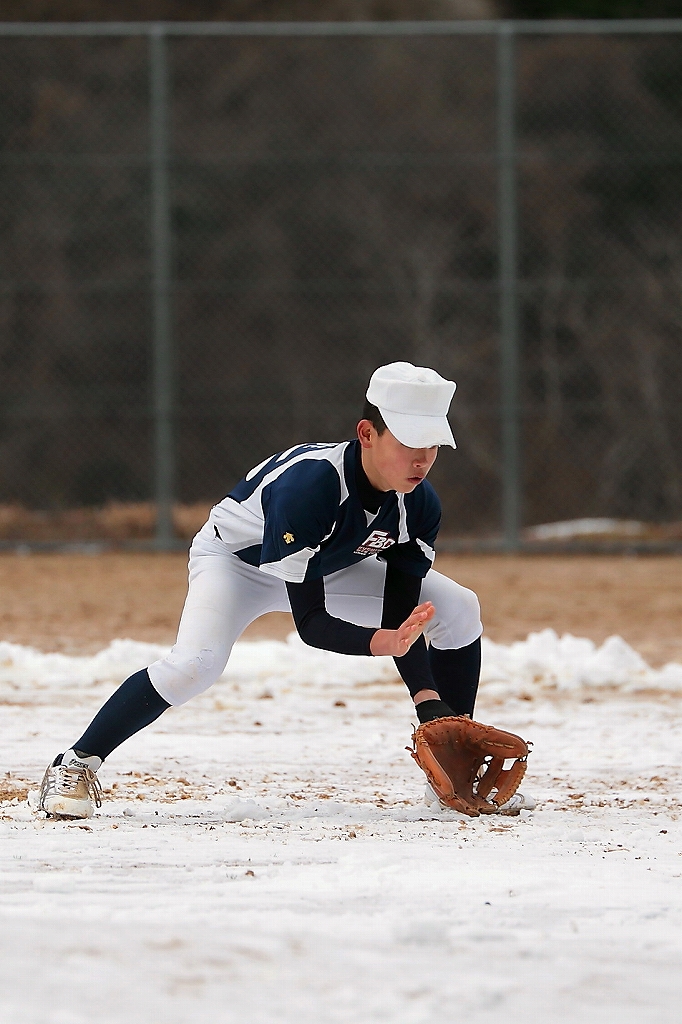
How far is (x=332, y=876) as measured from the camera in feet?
10.3

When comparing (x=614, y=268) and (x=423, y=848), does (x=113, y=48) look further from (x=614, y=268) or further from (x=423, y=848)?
(x=423, y=848)

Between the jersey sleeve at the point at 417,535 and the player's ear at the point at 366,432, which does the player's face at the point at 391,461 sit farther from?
the jersey sleeve at the point at 417,535

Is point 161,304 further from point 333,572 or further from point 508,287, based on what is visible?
point 333,572

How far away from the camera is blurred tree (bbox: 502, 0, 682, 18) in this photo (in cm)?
1725

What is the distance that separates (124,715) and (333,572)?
0.69 meters

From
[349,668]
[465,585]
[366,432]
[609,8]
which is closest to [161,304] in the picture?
[465,585]

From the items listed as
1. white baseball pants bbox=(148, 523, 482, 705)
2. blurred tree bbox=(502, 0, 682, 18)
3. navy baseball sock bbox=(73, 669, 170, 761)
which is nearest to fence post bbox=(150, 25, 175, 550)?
white baseball pants bbox=(148, 523, 482, 705)

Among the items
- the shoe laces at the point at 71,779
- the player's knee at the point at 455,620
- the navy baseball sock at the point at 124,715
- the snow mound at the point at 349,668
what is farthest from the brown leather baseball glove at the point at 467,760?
the snow mound at the point at 349,668

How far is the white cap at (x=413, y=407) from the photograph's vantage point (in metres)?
3.67

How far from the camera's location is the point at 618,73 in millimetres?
13633

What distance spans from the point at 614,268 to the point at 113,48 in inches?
221

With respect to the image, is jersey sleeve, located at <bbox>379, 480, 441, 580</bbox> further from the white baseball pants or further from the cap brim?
the cap brim

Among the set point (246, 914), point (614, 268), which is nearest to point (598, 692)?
point (246, 914)

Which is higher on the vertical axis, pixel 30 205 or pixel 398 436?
pixel 30 205
